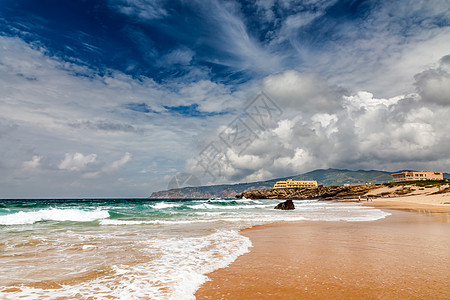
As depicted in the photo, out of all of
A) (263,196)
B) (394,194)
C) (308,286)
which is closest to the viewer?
(308,286)

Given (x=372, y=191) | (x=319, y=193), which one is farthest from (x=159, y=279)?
(x=319, y=193)

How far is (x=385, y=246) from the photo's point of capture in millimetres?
7473

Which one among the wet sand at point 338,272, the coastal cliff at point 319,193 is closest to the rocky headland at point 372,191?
the coastal cliff at point 319,193

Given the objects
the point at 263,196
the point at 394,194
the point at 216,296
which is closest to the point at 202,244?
the point at 216,296

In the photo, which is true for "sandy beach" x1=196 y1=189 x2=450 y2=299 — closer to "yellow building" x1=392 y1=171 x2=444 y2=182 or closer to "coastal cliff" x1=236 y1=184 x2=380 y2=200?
"coastal cliff" x1=236 y1=184 x2=380 y2=200

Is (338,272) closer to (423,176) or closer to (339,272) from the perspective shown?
(339,272)

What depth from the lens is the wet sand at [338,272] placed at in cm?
401

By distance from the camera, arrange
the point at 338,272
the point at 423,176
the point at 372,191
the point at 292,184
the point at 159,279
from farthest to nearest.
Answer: the point at 292,184 → the point at 423,176 → the point at 372,191 → the point at 338,272 → the point at 159,279

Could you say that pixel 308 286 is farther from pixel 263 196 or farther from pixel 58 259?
pixel 263 196

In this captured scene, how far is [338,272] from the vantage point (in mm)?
5082

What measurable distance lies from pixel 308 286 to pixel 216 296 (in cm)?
149

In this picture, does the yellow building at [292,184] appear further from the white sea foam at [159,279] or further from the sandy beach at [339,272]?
the white sea foam at [159,279]

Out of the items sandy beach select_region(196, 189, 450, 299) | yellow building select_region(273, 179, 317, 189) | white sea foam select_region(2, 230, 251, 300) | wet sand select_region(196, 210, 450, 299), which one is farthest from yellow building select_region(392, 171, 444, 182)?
white sea foam select_region(2, 230, 251, 300)

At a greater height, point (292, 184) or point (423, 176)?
point (423, 176)
